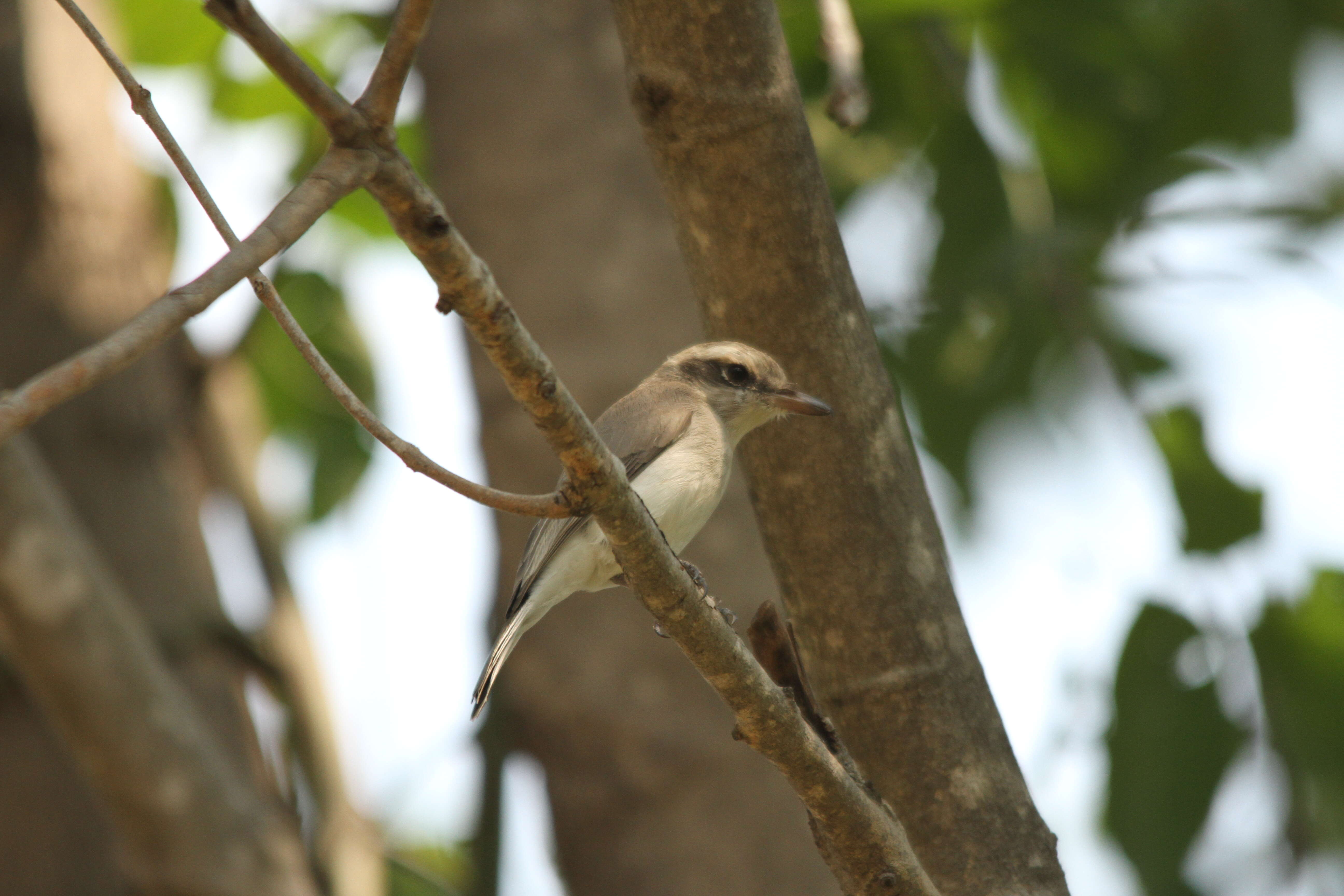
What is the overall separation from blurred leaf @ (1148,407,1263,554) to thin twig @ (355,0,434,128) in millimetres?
3313

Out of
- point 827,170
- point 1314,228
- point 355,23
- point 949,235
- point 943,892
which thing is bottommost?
point 943,892

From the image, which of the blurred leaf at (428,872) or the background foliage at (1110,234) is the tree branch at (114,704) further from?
the background foliage at (1110,234)

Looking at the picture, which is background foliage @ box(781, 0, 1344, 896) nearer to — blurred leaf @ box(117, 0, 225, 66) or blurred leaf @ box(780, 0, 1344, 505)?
blurred leaf @ box(780, 0, 1344, 505)

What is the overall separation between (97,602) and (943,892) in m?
2.76

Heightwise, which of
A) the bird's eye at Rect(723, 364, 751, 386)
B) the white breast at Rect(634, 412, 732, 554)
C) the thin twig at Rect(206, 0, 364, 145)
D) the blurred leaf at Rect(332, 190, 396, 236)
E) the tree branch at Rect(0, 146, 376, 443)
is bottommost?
the tree branch at Rect(0, 146, 376, 443)

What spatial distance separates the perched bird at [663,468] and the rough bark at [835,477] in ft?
0.93

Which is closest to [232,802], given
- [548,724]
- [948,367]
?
[548,724]

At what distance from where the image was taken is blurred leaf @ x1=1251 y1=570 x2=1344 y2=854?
3.90 meters

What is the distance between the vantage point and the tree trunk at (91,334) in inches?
189

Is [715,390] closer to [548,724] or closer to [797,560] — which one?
[797,560]

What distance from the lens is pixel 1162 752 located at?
3.89 metres

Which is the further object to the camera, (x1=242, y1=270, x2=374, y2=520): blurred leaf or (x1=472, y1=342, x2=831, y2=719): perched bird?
(x1=242, y1=270, x2=374, y2=520): blurred leaf

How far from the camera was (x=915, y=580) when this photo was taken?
259 cm

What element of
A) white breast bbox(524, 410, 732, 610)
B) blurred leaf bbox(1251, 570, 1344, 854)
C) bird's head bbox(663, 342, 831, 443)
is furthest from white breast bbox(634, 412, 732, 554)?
blurred leaf bbox(1251, 570, 1344, 854)
